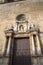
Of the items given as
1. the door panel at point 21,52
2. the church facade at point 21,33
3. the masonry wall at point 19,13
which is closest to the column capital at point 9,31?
the church facade at point 21,33

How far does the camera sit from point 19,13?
25.0ft

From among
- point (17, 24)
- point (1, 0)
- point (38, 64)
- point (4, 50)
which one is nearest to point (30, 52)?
point (38, 64)

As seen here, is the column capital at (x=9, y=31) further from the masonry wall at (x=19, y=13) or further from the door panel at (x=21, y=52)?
the door panel at (x=21, y=52)

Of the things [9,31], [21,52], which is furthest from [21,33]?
[21,52]

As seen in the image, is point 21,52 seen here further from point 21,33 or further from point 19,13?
point 19,13

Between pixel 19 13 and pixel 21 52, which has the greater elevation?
pixel 19 13

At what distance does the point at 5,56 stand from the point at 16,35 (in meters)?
1.15

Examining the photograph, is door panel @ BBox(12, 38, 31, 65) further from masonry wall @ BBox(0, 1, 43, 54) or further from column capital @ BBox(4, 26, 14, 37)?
masonry wall @ BBox(0, 1, 43, 54)

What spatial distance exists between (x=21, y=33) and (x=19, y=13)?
45.8 inches

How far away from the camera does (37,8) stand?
7605 millimetres

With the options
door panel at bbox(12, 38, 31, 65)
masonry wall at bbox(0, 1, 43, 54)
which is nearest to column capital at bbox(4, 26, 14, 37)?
masonry wall at bbox(0, 1, 43, 54)

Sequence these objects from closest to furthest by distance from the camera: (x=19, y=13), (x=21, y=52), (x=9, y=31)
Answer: (x=21, y=52), (x=9, y=31), (x=19, y=13)

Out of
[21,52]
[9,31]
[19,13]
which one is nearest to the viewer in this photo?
[21,52]

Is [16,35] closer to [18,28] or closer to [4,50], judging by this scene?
[18,28]
